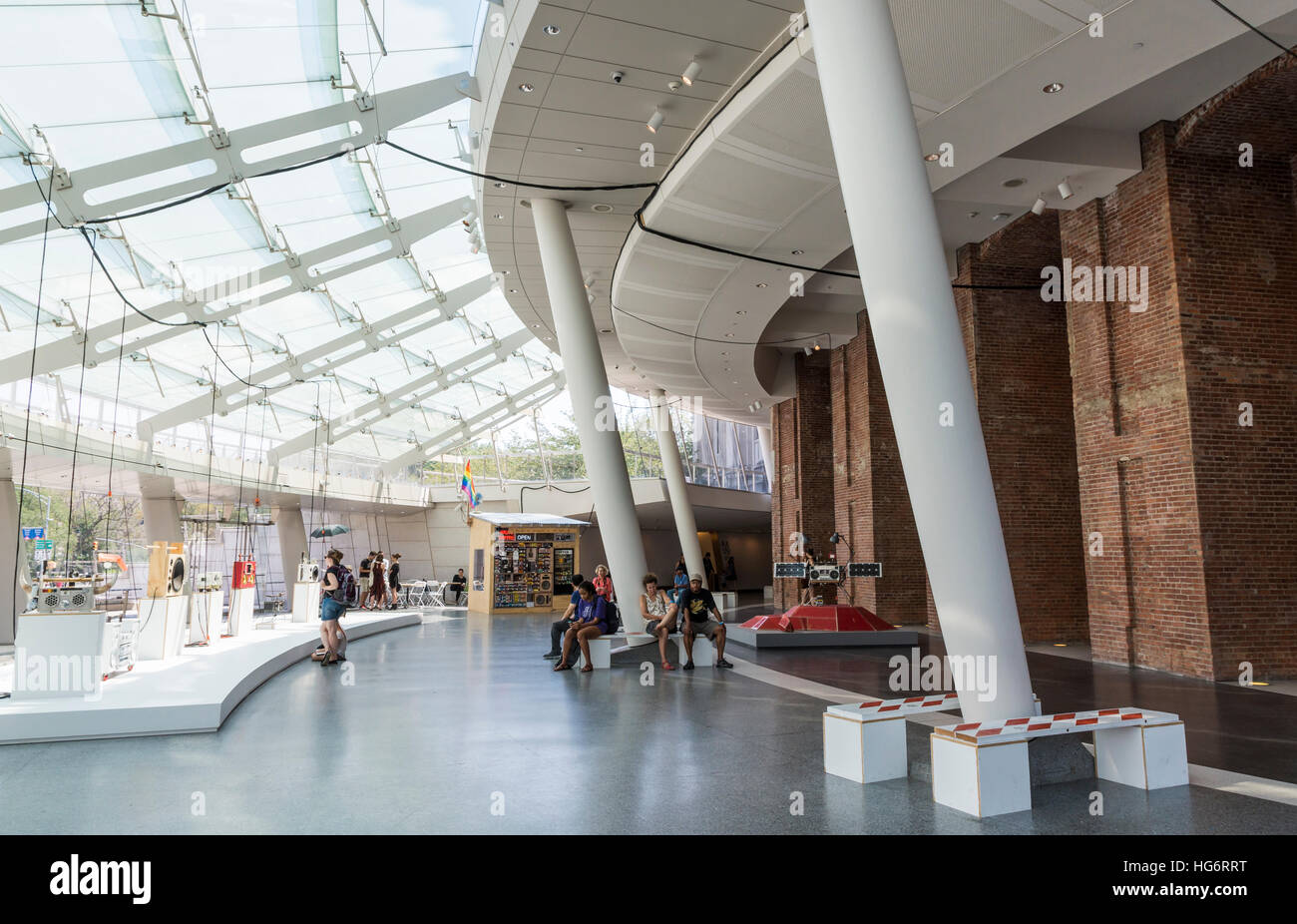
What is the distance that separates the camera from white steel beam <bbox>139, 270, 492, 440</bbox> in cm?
2055

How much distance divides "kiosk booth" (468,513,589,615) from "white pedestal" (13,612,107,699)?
13644 mm

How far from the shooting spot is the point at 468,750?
578 cm

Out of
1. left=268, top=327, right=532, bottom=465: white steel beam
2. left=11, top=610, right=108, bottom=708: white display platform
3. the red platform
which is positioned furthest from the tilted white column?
the red platform

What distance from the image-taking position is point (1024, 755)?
4.29 meters

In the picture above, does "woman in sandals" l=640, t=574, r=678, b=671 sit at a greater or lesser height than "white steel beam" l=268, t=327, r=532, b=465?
lesser

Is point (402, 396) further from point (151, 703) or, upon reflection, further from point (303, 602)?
point (151, 703)

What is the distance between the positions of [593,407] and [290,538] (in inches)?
891

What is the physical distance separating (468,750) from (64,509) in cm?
2853

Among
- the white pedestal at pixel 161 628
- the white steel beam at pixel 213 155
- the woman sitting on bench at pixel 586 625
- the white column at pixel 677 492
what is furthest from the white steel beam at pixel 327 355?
the woman sitting on bench at pixel 586 625

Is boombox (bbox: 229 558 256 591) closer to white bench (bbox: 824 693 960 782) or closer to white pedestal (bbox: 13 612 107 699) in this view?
white pedestal (bbox: 13 612 107 699)

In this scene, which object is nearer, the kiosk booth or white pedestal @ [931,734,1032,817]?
white pedestal @ [931,734,1032,817]

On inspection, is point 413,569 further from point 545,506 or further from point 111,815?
point 111,815

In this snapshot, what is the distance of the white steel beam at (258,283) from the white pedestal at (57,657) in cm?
994

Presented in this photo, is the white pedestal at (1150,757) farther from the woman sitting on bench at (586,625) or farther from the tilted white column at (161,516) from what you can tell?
the tilted white column at (161,516)
